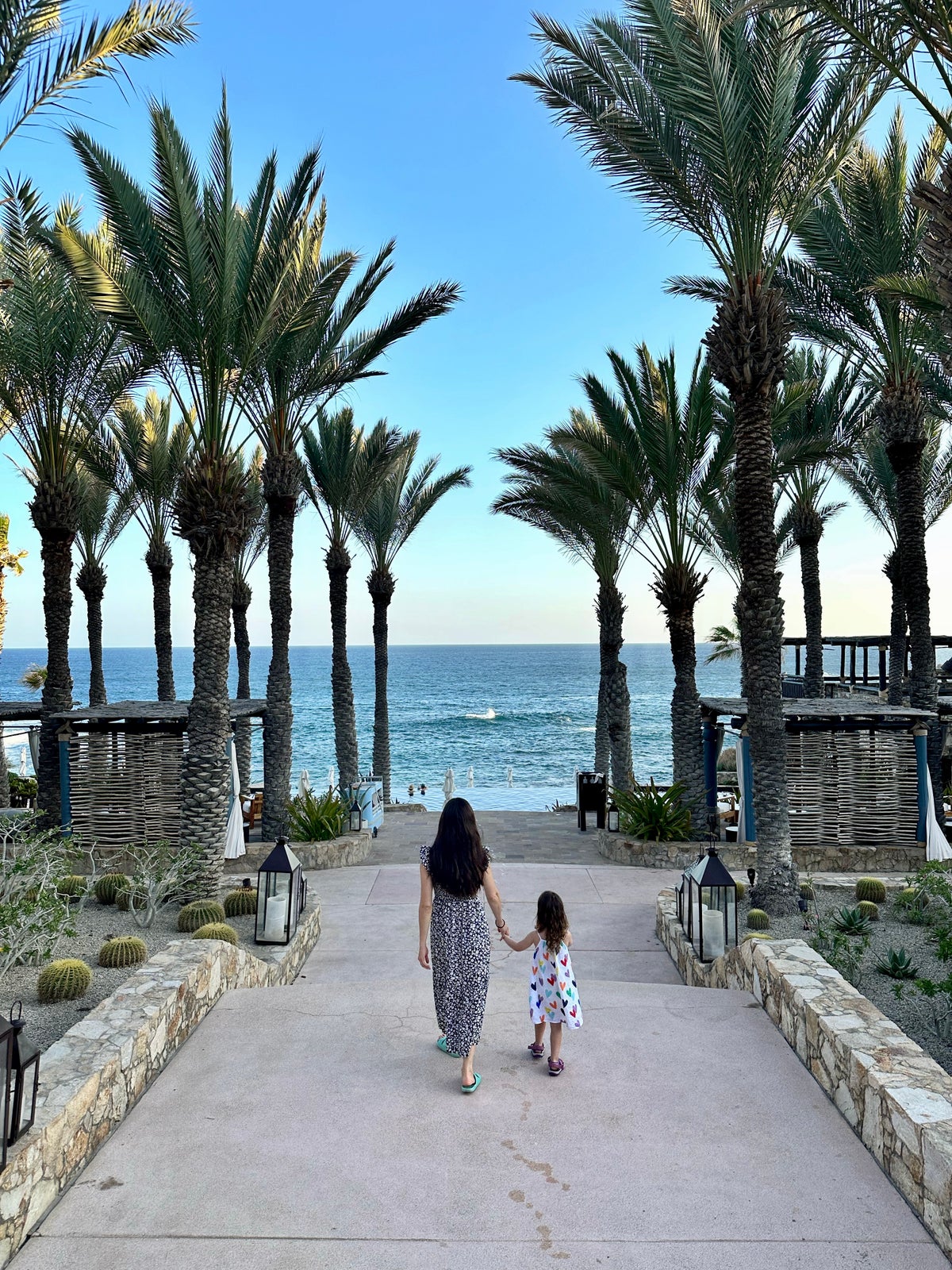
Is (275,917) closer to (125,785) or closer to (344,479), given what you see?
(125,785)

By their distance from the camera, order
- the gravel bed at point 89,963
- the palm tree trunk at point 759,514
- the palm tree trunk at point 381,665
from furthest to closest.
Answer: the palm tree trunk at point 381,665, the palm tree trunk at point 759,514, the gravel bed at point 89,963

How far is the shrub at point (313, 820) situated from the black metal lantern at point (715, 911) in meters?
7.89

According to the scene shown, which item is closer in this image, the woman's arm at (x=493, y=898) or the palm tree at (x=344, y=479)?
the woman's arm at (x=493, y=898)

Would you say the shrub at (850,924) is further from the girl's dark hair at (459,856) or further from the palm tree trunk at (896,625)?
the palm tree trunk at (896,625)

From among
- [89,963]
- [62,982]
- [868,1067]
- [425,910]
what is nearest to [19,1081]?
[425,910]

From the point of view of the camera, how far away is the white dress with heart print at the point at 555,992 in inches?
205

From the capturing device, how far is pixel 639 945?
9430 millimetres

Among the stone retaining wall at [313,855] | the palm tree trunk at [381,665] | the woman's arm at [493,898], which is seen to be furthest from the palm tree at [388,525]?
the woman's arm at [493,898]

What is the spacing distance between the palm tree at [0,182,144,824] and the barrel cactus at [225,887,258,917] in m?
3.72

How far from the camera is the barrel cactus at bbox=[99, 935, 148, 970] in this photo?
705 centimetres

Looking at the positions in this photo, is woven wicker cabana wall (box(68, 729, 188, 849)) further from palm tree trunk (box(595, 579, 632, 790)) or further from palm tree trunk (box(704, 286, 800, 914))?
palm tree trunk (box(595, 579, 632, 790))

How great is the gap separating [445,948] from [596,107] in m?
9.51

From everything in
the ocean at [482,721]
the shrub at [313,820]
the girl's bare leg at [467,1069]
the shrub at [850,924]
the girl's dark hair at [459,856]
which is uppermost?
the girl's dark hair at [459,856]

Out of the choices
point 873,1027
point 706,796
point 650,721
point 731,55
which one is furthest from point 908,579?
point 650,721
